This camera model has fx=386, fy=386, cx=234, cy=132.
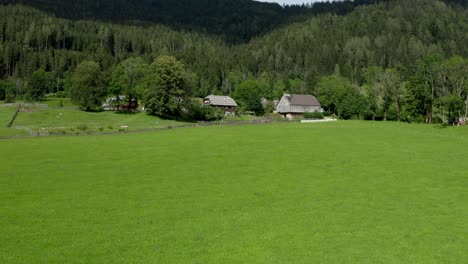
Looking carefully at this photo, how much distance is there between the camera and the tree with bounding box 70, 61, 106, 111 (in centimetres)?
9819

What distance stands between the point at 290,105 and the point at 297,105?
2461 mm

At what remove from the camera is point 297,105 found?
441 ft

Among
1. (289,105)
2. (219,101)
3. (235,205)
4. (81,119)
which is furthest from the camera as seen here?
(219,101)

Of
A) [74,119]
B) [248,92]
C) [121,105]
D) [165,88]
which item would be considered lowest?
[74,119]

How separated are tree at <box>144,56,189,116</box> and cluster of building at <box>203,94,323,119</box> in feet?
116

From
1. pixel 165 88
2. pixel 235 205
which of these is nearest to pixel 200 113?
pixel 165 88

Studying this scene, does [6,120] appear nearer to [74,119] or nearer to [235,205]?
[74,119]

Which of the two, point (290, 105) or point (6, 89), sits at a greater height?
point (6, 89)

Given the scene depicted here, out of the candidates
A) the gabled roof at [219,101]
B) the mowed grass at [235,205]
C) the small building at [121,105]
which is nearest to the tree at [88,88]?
the small building at [121,105]

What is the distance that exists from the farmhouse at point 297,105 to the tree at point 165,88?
48.3 metres

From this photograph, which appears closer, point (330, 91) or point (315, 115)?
point (315, 115)

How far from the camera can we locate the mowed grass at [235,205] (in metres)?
16.2

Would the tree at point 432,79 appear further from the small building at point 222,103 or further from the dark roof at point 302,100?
the small building at point 222,103

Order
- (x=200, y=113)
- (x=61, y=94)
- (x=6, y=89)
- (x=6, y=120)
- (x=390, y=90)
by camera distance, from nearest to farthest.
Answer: (x=6, y=120)
(x=390, y=90)
(x=200, y=113)
(x=6, y=89)
(x=61, y=94)
